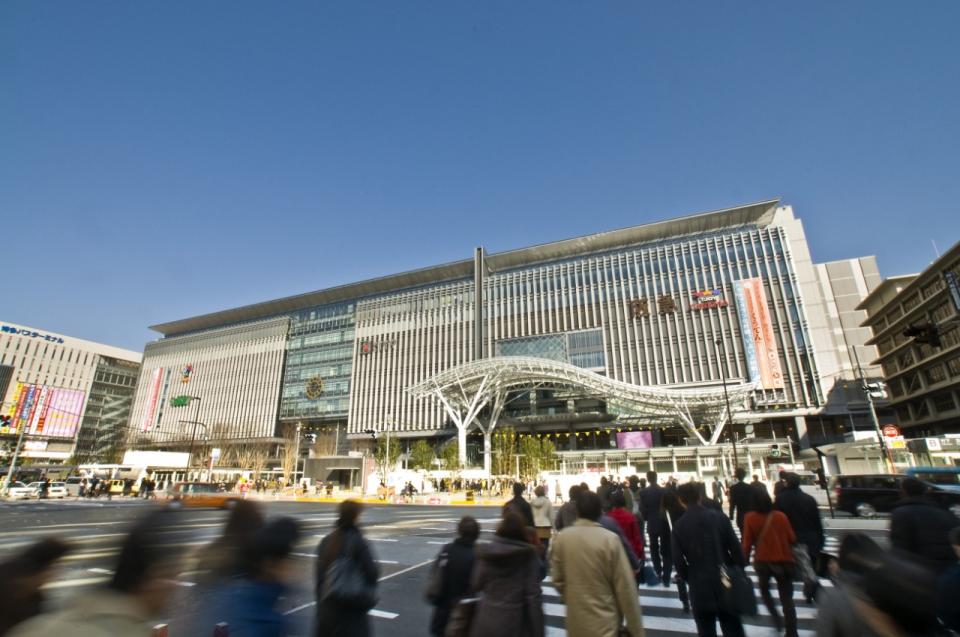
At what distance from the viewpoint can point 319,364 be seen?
84.1 meters

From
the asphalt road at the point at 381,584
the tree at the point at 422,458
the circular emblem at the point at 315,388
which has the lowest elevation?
the asphalt road at the point at 381,584

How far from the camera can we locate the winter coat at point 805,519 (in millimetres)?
6730

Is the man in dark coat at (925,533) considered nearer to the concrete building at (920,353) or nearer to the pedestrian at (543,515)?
the pedestrian at (543,515)

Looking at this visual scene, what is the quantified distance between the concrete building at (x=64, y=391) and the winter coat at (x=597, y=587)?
Answer: 95.8 metres

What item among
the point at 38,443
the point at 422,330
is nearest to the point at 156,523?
the point at 422,330

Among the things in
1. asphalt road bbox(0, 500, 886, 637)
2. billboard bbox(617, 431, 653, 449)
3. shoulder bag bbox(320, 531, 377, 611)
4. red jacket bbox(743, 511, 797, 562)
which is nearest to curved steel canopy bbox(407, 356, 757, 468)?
billboard bbox(617, 431, 653, 449)

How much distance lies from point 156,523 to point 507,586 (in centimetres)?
245

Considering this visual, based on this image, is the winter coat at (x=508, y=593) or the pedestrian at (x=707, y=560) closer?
the winter coat at (x=508, y=593)

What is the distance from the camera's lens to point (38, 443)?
81.2m

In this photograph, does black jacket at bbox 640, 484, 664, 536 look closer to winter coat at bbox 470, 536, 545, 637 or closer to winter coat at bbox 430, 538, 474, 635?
winter coat at bbox 430, 538, 474, 635

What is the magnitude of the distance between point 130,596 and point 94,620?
0.20m

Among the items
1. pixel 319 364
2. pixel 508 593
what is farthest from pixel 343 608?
pixel 319 364

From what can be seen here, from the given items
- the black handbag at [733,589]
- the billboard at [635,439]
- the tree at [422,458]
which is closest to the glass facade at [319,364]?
the tree at [422,458]

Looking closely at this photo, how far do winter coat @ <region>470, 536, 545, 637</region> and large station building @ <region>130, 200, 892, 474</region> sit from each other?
44.9 meters
